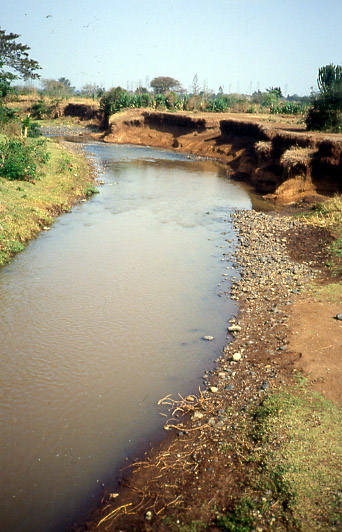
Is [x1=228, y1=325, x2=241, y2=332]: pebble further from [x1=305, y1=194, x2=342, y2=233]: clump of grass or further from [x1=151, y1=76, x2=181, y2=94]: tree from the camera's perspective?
[x1=151, y1=76, x2=181, y2=94]: tree

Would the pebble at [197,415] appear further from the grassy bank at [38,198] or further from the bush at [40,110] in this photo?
the bush at [40,110]

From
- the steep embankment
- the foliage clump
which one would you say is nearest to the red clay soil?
the steep embankment

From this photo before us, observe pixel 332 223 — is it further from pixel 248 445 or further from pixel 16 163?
pixel 16 163

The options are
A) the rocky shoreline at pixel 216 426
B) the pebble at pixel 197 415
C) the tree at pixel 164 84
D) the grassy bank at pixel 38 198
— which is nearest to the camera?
the rocky shoreline at pixel 216 426

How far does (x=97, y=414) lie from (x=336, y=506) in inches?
132

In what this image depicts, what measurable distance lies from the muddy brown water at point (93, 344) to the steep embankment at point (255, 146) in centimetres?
580

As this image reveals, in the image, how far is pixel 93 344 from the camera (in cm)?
740

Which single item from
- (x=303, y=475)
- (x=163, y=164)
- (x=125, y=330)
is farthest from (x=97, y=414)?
(x=163, y=164)

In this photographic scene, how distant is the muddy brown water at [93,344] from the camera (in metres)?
4.86

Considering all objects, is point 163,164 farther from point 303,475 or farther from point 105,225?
point 303,475

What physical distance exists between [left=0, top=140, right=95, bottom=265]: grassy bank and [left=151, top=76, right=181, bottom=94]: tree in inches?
2170

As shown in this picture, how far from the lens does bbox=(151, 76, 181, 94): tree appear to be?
70.6 metres

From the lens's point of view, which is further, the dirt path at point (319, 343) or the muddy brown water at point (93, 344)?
the dirt path at point (319, 343)

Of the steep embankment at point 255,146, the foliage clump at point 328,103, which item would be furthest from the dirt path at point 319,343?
the foliage clump at point 328,103
